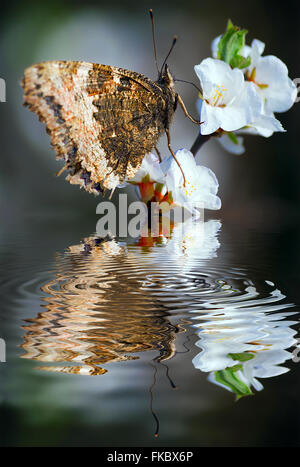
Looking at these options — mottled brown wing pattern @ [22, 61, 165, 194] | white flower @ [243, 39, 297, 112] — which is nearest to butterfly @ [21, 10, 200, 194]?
mottled brown wing pattern @ [22, 61, 165, 194]

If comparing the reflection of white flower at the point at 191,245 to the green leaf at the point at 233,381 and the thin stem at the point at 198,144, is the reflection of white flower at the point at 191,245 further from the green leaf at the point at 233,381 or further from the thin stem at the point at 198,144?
the green leaf at the point at 233,381

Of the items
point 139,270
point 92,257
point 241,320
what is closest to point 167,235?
point 92,257

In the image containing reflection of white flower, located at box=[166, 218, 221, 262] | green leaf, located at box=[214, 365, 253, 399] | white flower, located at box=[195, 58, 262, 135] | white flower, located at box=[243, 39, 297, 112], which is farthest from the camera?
reflection of white flower, located at box=[166, 218, 221, 262]

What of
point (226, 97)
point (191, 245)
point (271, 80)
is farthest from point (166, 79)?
point (191, 245)

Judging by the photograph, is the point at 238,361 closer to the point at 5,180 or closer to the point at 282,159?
the point at 282,159

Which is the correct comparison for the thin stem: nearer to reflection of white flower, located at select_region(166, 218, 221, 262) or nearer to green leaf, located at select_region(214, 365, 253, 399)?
reflection of white flower, located at select_region(166, 218, 221, 262)

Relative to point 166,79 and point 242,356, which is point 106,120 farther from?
point 242,356
